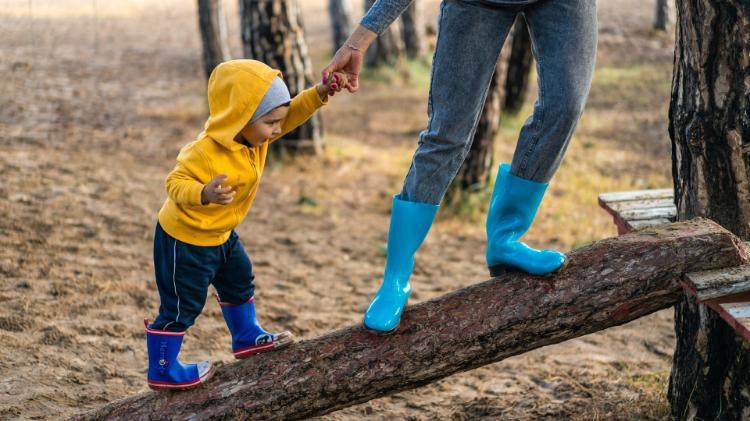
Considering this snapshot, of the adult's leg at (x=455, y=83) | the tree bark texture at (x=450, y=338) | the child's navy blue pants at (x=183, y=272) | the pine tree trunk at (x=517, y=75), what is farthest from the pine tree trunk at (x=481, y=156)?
the child's navy blue pants at (x=183, y=272)

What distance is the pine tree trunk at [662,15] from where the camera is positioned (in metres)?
14.2

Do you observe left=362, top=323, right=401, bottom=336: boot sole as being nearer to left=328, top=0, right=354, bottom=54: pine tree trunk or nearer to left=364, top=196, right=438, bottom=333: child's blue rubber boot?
left=364, top=196, right=438, bottom=333: child's blue rubber boot

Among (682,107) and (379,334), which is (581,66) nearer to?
(682,107)

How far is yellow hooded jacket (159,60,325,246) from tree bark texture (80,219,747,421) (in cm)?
55

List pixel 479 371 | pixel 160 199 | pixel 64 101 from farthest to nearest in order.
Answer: pixel 64 101 < pixel 160 199 < pixel 479 371

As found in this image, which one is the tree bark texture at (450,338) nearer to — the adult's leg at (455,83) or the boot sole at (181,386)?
the boot sole at (181,386)

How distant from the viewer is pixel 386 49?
12.2m

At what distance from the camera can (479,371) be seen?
14.8 feet

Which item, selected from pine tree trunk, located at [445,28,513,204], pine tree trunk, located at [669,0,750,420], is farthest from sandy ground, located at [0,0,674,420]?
pine tree trunk, located at [669,0,750,420]

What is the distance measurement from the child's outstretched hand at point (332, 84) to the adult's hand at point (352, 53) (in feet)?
0.04

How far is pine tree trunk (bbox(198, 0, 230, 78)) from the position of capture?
9719 mm

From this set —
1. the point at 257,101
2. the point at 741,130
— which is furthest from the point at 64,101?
the point at 741,130

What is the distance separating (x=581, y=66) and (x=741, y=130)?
716 millimetres

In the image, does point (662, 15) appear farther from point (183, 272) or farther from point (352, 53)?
point (183, 272)
